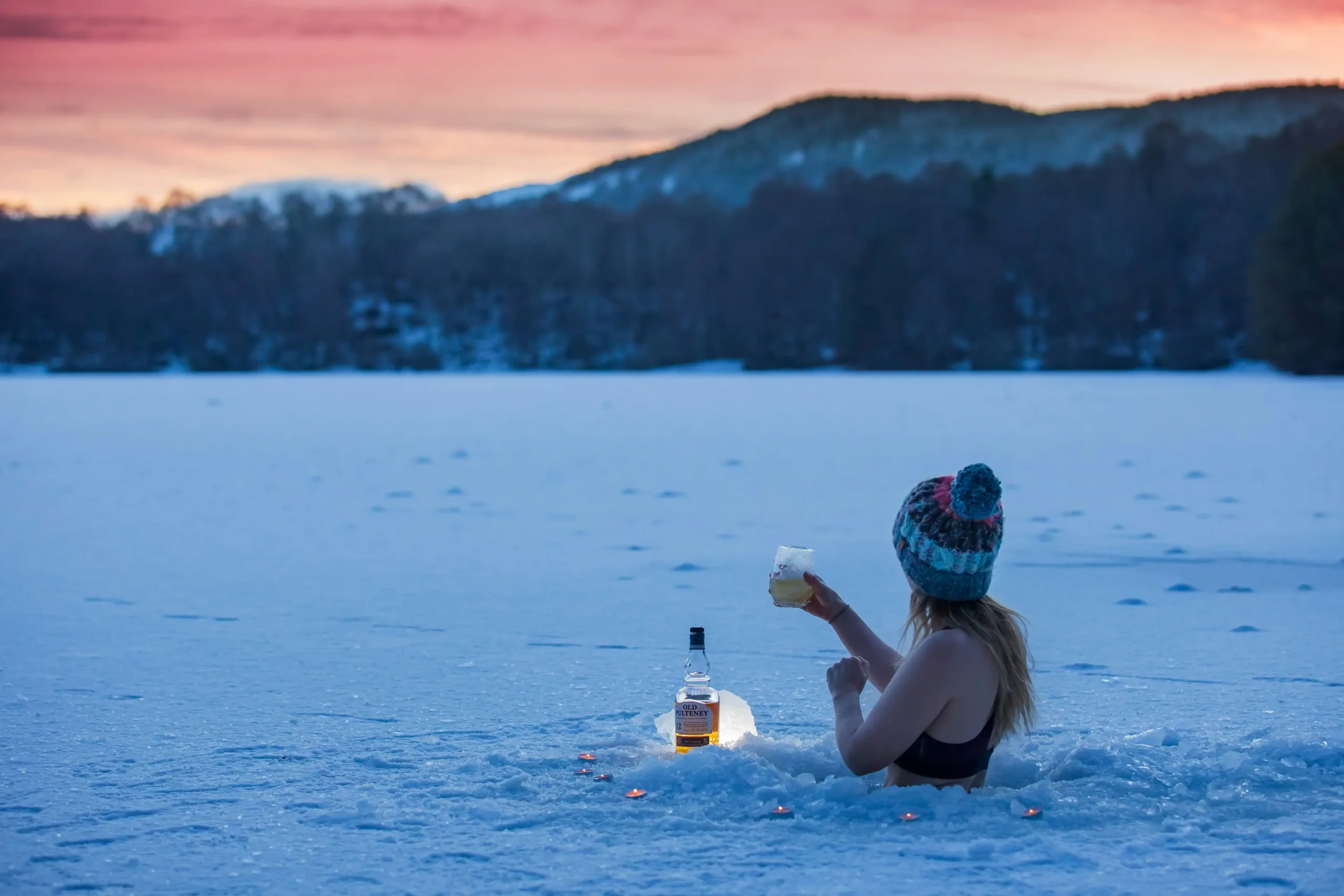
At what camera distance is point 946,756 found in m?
3.05

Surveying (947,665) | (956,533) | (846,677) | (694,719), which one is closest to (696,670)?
(694,719)

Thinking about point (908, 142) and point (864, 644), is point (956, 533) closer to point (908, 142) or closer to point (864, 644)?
point (864, 644)

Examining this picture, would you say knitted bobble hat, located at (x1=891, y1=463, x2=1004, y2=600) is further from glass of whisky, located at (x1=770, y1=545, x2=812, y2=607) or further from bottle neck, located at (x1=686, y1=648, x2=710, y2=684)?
bottle neck, located at (x1=686, y1=648, x2=710, y2=684)

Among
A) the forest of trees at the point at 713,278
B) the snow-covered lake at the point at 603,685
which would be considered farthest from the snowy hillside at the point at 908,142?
the snow-covered lake at the point at 603,685

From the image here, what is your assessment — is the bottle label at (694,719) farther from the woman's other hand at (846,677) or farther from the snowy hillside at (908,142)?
the snowy hillside at (908,142)

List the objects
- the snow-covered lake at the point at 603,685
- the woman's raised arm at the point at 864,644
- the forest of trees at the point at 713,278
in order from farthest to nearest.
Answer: the forest of trees at the point at 713,278 < the woman's raised arm at the point at 864,644 < the snow-covered lake at the point at 603,685

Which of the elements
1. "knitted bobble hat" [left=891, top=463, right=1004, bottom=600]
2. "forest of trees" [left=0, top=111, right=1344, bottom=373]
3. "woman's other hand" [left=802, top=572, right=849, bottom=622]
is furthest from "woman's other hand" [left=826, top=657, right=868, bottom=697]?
"forest of trees" [left=0, top=111, right=1344, bottom=373]

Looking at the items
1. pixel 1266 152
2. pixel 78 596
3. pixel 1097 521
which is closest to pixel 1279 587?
pixel 1097 521

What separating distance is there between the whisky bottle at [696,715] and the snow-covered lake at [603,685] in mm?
124

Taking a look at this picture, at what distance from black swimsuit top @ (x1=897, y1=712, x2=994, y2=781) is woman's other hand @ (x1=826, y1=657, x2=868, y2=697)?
183 mm

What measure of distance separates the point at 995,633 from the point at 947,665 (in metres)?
0.15

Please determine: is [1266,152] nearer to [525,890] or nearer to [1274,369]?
[1274,369]

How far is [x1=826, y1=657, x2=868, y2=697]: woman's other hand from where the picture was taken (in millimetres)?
3094

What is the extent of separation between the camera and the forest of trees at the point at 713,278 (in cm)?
7731
